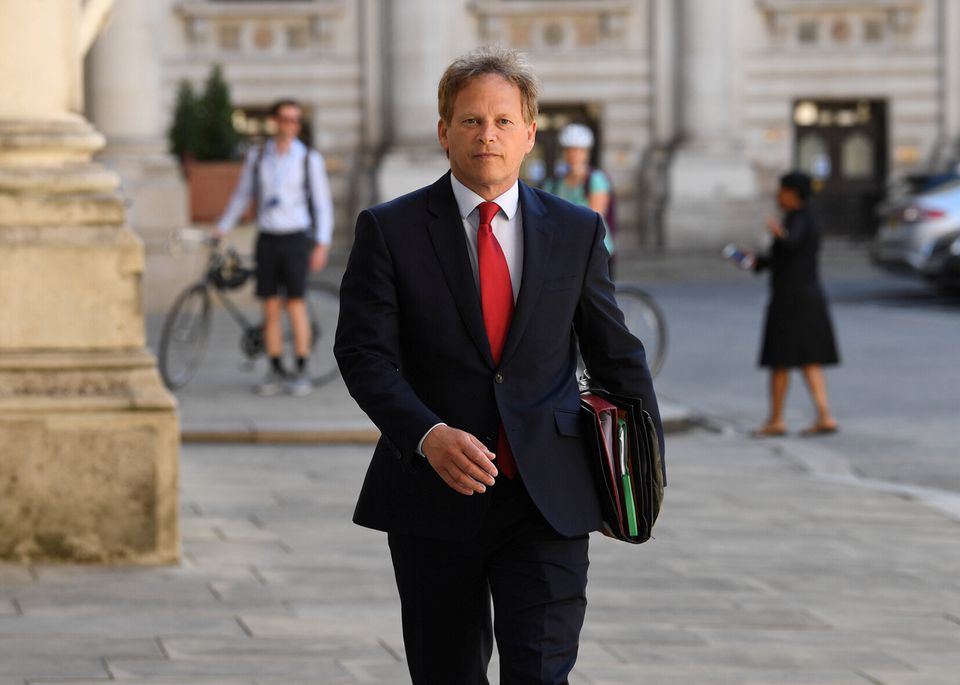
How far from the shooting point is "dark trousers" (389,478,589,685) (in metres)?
3.99

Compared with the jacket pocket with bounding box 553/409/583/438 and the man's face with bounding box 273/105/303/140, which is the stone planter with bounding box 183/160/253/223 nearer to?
the man's face with bounding box 273/105/303/140

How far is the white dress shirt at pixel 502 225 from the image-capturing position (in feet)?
13.3

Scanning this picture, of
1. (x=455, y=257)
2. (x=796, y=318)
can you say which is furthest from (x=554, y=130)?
(x=455, y=257)

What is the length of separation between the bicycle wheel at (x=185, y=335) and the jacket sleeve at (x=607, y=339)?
8.96 metres

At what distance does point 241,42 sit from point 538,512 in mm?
28361

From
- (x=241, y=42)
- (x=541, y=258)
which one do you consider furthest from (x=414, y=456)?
(x=241, y=42)

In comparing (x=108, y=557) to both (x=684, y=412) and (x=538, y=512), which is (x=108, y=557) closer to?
(x=538, y=512)

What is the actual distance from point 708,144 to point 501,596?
2765cm

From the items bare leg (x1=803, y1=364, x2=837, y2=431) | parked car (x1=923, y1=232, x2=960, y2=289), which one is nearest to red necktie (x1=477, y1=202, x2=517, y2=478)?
bare leg (x1=803, y1=364, x2=837, y2=431)

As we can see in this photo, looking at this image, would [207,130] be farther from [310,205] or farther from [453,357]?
[453,357]

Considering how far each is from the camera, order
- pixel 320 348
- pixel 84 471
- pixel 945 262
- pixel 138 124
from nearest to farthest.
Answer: pixel 84 471 → pixel 320 348 → pixel 138 124 → pixel 945 262

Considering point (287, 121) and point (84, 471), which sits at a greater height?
point (287, 121)

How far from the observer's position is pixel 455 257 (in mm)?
4012

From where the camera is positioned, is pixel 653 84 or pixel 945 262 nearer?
pixel 945 262
